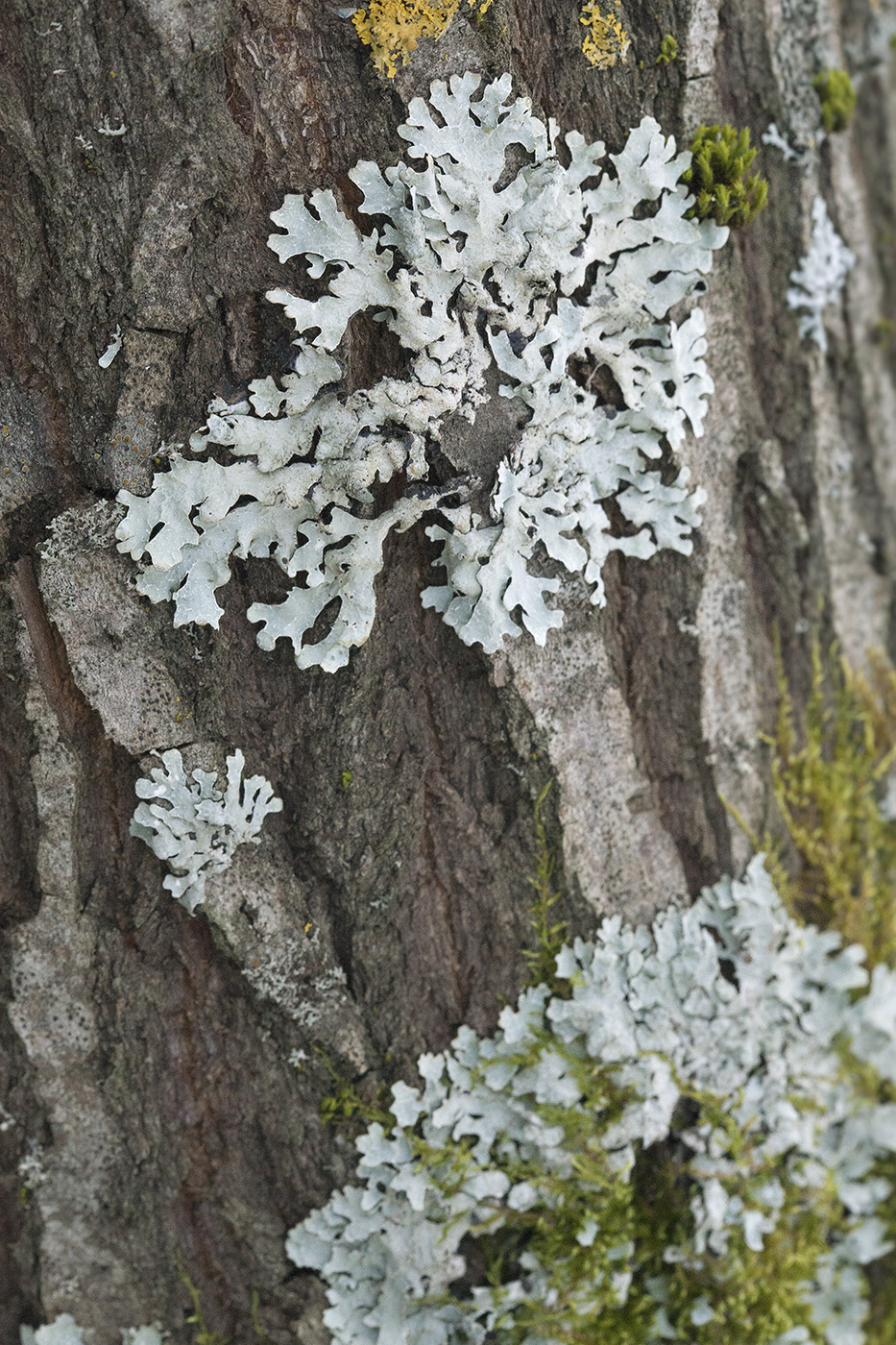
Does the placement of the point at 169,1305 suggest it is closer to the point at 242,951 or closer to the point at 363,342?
the point at 242,951

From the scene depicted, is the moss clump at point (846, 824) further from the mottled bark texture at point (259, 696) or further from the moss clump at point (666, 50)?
the moss clump at point (666, 50)

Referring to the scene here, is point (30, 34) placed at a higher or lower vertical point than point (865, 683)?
higher

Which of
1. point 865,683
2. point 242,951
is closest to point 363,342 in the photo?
point 242,951

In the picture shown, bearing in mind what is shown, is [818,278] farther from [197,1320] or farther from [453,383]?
[197,1320]

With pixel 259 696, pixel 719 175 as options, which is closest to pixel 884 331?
pixel 719 175

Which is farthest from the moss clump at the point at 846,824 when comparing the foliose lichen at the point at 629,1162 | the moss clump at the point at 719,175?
the moss clump at the point at 719,175

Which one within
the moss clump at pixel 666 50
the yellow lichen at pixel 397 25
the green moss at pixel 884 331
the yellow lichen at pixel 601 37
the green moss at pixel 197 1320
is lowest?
the green moss at pixel 197 1320

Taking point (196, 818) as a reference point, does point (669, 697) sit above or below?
above
